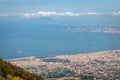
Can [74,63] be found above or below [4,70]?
below

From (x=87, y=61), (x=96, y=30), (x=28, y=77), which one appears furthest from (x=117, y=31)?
(x=28, y=77)

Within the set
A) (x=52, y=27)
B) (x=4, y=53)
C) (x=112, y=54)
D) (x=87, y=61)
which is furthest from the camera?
(x=52, y=27)

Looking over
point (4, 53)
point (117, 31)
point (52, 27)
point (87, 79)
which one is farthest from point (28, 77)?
point (52, 27)

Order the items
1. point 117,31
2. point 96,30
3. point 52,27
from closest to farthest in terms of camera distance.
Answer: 1. point 117,31
2. point 96,30
3. point 52,27

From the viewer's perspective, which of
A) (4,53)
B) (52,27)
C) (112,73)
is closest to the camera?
(112,73)

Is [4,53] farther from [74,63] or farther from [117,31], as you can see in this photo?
[117,31]

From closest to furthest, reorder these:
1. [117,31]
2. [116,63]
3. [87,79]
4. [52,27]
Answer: [87,79], [116,63], [117,31], [52,27]

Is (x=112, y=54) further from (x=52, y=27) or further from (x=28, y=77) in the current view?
(x=52, y=27)

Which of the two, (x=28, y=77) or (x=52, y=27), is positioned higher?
(x=28, y=77)

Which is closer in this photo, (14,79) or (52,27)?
(14,79)
